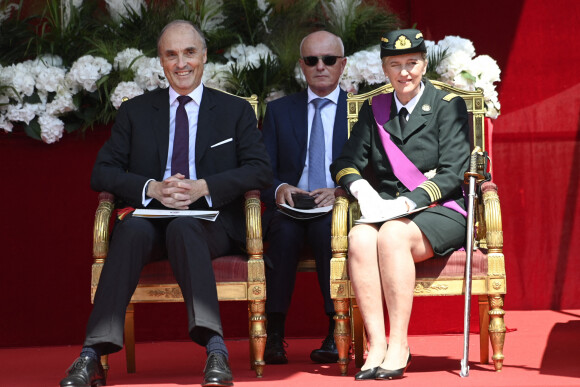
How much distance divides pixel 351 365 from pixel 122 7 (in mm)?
2715

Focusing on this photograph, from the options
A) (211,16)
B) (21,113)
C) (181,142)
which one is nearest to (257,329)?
(181,142)

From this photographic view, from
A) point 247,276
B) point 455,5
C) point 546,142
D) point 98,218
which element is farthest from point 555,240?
point 98,218

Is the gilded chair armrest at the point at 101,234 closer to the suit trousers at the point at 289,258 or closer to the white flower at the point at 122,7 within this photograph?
the suit trousers at the point at 289,258

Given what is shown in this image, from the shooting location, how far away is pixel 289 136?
5578mm

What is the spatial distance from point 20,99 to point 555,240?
339 centimetres

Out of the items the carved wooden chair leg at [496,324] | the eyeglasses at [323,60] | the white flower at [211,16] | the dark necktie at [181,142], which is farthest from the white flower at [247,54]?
the carved wooden chair leg at [496,324]

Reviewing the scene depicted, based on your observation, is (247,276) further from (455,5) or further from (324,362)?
(455,5)

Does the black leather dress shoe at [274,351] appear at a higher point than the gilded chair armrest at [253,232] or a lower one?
lower

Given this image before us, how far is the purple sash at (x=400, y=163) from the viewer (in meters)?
4.77

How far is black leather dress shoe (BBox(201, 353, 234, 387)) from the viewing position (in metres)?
4.14

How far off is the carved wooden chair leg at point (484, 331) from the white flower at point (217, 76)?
6.71ft

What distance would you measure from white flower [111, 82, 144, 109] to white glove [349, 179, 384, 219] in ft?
5.69

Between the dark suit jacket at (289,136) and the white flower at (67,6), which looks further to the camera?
the white flower at (67,6)

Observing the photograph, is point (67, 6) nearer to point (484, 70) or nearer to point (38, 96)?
point (38, 96)
